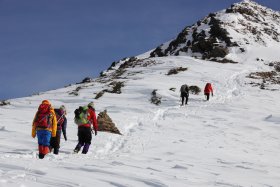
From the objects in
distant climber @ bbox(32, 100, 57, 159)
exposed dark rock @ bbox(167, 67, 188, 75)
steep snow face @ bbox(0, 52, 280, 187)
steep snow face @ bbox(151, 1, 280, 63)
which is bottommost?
steep snow face @ bbox(0, 52, 280, 187)

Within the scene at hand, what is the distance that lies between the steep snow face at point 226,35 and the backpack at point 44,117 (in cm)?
5235

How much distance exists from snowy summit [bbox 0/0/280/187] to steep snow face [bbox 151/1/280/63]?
37.5ft

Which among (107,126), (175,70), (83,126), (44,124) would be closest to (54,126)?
(44,124)

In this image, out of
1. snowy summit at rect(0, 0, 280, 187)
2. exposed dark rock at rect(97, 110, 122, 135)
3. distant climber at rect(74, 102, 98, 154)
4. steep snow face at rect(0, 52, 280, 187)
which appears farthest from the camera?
exposed dark rock at rect(97, 110, 122, 135)

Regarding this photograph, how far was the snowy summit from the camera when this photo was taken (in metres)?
8.71

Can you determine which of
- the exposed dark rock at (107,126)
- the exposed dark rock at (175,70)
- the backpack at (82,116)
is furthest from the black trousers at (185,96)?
the backpack at (82,116)

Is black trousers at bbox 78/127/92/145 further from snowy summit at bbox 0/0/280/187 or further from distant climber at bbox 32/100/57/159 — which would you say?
distant climber at bbox 32/100/57/159

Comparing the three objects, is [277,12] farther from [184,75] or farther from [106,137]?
[106,137]

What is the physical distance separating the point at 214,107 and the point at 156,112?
4.25 metres

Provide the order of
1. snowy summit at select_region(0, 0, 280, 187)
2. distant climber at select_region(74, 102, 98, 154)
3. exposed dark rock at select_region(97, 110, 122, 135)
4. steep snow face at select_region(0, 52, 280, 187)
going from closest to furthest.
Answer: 1. steep snow face at select_region(0, 52, 280, 187)
2. snowy summit at select_region(0, 0, 280, 187)
3. distant climber at select_region(74, 102, 98, 154)
4. exposed dark rock at select_region(97, 110, 122, 135)

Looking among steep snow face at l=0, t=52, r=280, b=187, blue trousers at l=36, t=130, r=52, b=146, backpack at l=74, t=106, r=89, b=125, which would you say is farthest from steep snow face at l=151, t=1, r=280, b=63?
blue trousers at l=36, t=130, r=52, b=146

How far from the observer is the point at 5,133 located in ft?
52.6

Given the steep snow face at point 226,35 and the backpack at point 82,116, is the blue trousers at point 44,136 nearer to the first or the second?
the backpack at point 82,116

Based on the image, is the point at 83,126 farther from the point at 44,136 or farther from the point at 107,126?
the point at 107,126
